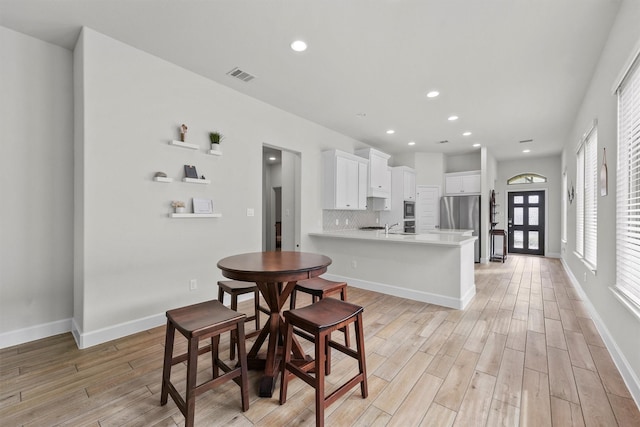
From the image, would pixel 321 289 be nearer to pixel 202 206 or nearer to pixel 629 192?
pixel 202 206

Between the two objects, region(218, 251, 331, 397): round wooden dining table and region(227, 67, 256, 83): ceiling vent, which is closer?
region(218, 251, 331, 397): round wooden dining table

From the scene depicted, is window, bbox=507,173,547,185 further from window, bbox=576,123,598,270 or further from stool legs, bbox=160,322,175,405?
stool legs, bbox=160,322,175,405

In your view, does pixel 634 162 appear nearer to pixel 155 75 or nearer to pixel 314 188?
pixel 314 188

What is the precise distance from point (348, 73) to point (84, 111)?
2612 mm

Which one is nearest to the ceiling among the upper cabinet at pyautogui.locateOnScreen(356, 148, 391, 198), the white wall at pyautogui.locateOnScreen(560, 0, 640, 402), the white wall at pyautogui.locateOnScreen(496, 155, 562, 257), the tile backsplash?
the white wall at pyautogui.locateOnScreen(560, 0, 640, 402)

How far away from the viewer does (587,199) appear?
3830 millimetres

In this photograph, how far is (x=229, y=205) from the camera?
3.59 metres

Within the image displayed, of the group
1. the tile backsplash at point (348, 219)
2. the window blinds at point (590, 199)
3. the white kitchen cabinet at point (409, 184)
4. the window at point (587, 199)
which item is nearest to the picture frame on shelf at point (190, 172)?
the tile backsplash at point (348, 219)

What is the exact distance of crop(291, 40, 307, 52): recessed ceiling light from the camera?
267 centimetres

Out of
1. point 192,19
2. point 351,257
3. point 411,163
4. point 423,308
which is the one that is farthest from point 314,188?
point 411,163

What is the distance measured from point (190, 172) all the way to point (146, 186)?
462mm

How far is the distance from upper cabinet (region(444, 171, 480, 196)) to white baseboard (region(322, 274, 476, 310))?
3.76m

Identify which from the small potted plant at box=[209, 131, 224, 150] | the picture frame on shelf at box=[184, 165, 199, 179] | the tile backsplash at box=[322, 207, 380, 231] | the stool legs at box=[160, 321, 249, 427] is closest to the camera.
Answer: the stool legs at box=[160, 321, 249, 427]

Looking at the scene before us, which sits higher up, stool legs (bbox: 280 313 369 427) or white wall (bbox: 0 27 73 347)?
white wall (bbox: 0 27 73 347)
